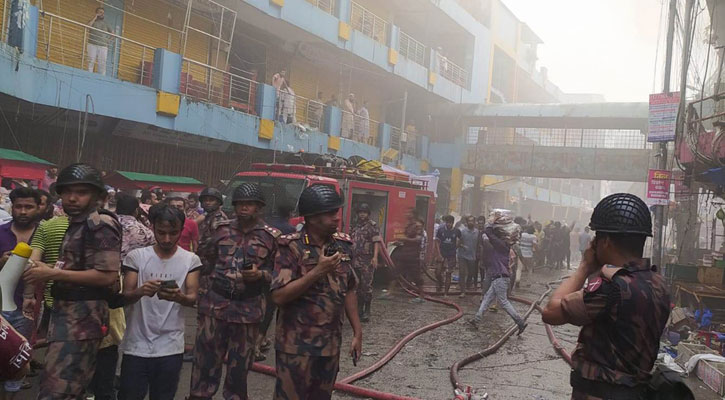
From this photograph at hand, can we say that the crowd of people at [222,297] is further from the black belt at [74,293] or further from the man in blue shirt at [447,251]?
the man in blue shirt at [447,251]

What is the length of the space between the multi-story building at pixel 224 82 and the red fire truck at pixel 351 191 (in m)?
1.58

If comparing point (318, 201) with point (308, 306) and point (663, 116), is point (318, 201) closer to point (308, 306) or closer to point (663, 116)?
point (308, 306)

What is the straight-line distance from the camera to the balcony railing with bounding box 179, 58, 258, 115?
13.1 meters

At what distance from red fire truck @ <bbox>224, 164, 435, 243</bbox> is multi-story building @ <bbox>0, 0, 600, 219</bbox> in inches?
62.3

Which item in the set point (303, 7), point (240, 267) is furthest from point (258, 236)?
point (303, 7)

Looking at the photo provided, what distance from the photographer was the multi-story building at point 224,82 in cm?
1057

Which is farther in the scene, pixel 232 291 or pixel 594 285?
pixel 232 291

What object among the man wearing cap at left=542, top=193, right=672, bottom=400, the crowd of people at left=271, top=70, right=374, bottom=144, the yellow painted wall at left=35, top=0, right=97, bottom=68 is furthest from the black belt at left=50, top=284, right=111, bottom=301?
the crowd of people at left=271, top=70, right=374, bottom=144

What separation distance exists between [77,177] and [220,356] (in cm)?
158

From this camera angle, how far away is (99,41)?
11.3 m

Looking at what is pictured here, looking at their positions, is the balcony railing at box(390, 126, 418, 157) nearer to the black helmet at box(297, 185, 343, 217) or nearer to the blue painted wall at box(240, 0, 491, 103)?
the blue painted wall at box(240, 0, 491, 103)

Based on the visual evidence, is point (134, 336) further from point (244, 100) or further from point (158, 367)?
point (244, 100)

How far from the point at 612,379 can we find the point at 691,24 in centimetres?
1146

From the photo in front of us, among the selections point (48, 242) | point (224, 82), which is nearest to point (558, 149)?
point (224, 82)
